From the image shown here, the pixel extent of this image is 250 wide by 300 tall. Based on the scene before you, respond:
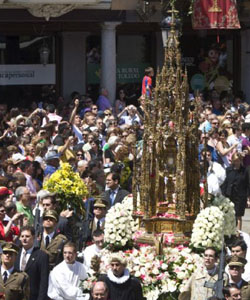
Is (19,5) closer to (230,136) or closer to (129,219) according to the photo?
(230,136)

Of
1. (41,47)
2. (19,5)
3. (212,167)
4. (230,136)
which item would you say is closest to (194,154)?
(212,167)

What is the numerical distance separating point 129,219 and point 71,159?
4.93 metres

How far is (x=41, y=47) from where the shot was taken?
1251 inches

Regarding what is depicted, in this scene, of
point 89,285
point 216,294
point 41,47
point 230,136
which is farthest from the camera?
point 41,47

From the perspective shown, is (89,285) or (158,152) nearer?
(89,285)

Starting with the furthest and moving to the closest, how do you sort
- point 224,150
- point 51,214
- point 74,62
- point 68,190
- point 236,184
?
1. point 74,62
2. point 224,150
3. point 236,184
4. point 68,190
5. point 51,214

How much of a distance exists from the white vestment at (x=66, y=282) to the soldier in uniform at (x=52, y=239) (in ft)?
1.52

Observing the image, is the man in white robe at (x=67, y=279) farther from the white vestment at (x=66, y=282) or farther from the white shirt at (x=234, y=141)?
the white shirt at (x=234, y=141)

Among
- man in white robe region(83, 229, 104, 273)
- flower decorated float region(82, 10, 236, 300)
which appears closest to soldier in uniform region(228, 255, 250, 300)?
flower decorated float region(82, 10, 236, 300)

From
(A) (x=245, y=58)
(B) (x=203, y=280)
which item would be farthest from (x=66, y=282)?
(A) (x=245, y=58)

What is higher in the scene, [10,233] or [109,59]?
[109,59]

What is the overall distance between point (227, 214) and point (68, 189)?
231cm

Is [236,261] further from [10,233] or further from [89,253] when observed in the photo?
[10,233]

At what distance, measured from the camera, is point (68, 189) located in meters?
15.7
